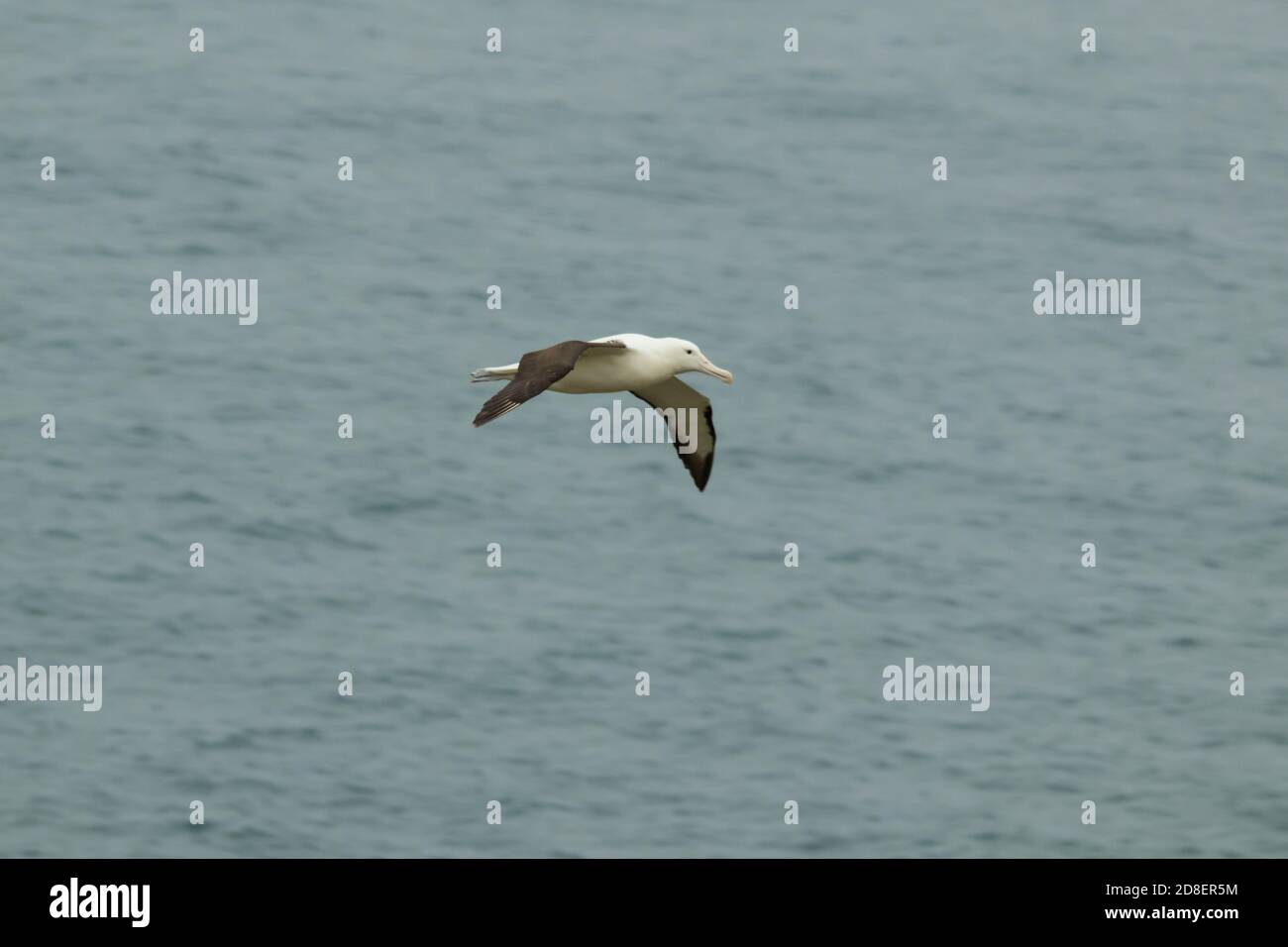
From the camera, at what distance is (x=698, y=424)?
2991 cm

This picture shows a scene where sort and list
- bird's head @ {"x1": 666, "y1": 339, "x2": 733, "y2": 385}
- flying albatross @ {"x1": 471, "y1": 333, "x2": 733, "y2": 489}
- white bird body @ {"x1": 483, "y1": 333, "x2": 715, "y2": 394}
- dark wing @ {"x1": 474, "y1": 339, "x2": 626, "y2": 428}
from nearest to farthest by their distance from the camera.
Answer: dark wing @ {"x1": 474, "y1": 339, "x2": 626, "y2": 428} → flying albatross @ {"x1": 471, "y1": 333, "x2": 733, "y2": 489} → white bird body @ {"x1": 483, "y1": 333, "x2": 715, "y2": 394} → bird's head @ {"x1": 666, "y1": 339, "x2": 733, "y2": 385}

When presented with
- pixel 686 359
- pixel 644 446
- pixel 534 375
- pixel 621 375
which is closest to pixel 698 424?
pixel 686 359

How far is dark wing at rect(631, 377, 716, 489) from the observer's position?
29578 mm

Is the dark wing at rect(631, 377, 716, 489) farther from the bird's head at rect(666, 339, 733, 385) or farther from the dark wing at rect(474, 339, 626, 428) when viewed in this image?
the dark wing at rect(474, 339, 626, 428)

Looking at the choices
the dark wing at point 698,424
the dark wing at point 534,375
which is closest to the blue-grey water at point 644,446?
the dark wing at point 698,424

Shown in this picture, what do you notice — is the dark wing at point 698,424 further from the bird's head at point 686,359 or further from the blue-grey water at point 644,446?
the blue-grey water at point 644,446

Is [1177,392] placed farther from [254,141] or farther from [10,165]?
[10,165]

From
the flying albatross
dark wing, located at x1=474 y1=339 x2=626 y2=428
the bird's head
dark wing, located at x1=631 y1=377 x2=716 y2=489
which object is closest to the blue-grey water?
dark wing, located at x1=631 y1=377 x2=716 y2=489

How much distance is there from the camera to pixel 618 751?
156 feet

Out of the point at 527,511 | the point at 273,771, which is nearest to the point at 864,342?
the point at 527,511

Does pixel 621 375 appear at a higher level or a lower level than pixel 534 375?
higher

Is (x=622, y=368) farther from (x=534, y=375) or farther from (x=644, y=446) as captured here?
(x=644, y=446)

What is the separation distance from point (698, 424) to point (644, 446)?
94.8ft

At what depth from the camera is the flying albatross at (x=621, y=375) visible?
24.3 m
